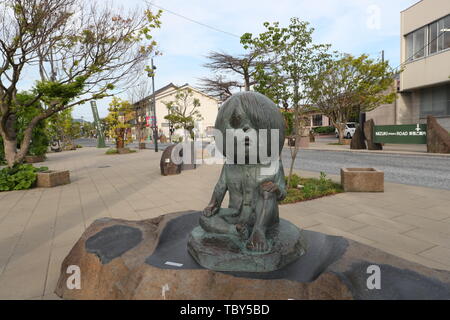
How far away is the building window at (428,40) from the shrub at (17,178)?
938 inches

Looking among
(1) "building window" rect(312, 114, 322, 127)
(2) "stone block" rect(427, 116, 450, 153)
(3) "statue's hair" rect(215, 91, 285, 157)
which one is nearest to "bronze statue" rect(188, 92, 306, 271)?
(3) "statue's hair" rect(215, 91, 285, 157)

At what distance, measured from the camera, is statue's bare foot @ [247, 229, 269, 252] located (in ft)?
7.55

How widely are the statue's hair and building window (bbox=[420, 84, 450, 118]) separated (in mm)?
24130

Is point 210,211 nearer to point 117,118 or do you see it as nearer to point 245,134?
point 245,134

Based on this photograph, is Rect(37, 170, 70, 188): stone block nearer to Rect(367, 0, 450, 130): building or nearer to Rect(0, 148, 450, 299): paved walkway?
Rect(0, 148, 450, 299): paved walkway

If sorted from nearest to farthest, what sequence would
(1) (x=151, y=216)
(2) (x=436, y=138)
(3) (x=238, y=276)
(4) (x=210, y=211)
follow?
(3) (x=238, y=276) → (4) (x=210, y=211) → (1) (x=151, y=216) → (2) (x=436, y=138)

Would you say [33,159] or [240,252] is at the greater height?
[33,159]

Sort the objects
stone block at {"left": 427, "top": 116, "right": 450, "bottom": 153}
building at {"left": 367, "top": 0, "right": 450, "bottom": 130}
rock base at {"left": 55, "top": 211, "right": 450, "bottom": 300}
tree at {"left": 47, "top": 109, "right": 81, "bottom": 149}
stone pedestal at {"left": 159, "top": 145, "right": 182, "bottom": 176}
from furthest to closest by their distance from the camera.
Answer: tree at {"left": 47, "top": 109, "right": 81, "bottom": 149} → building at {"left": 367, "top": 0, "right": 450, "bottom": 130} → stone block at {"left": 427, "top": 116, "right": 450, "bottom": 153} → stone pedestal at {"left": 159, "top": 145, "right": 182, "bottom": 176} → rock base at {"left": 55, "top": 211, "right": 450, "bottom": 300}

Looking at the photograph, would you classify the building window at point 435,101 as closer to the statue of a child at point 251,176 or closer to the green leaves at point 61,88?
the statue of a child at point 251,176

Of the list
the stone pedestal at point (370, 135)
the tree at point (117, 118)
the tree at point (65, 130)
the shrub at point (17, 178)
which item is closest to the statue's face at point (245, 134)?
the shrub at point (17, 178)

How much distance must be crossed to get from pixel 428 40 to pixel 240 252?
24.9 metres

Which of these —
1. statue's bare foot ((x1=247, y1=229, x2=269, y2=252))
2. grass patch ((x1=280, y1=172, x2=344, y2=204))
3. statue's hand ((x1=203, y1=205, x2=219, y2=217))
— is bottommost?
grass patch ((x1=280, y1=172, x2=344, y2=204))

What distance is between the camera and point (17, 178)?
7867 mm

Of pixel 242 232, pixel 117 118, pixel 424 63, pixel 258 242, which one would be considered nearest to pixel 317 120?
pixel 424 63
